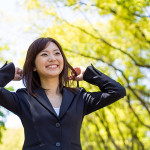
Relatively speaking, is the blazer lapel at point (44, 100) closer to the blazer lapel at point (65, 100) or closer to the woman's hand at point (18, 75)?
the blazer lapel at point (65, 100)

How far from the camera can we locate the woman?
112 inches

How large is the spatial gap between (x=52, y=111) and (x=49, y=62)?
54 centimetres

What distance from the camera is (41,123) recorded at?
2.86m

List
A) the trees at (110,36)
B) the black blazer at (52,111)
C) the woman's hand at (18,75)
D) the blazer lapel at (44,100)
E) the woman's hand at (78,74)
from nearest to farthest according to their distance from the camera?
the black blazer at (52,111), the blazer lapel at (44,100), the woman's hand at (18,75), the woman's hand at (78,74), the trees at (110,36)

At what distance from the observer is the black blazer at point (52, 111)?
112 inches

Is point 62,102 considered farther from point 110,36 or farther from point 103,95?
point 110,36

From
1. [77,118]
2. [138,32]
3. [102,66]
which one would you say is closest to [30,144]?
[77,118]

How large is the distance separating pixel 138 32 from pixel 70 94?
8315 millimetres

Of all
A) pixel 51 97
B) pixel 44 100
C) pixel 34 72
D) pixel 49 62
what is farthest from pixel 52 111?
pixel 34 72

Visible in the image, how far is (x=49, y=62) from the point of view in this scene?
3209mm

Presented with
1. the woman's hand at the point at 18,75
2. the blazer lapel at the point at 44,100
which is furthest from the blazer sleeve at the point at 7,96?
the blazer lapel at the point at 44,100

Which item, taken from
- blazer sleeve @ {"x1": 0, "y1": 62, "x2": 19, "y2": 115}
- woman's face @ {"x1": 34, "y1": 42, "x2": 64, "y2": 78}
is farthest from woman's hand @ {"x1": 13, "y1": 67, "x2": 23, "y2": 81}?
woman's face @ {"x1": 34, "y1": 42, "x2": 64, "y2": 78}

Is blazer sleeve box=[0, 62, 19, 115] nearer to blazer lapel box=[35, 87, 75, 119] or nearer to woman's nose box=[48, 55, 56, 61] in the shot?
blazer lapel box=[35, 87, 75, 119]

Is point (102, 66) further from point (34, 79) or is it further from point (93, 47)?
point (34, 79)
